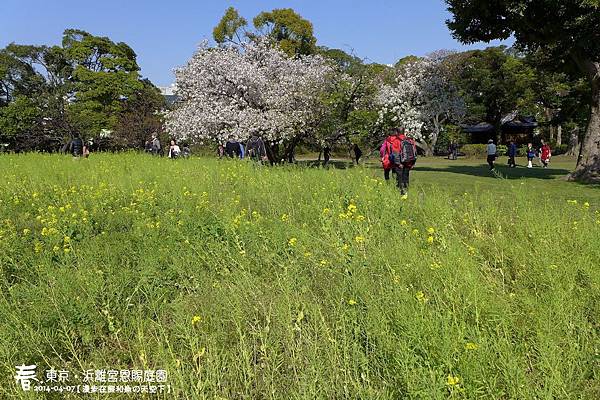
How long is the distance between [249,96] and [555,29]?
12.0m

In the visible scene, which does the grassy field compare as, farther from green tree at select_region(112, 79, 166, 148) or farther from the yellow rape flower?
green tree at select_region(112, 79, 166, 148)

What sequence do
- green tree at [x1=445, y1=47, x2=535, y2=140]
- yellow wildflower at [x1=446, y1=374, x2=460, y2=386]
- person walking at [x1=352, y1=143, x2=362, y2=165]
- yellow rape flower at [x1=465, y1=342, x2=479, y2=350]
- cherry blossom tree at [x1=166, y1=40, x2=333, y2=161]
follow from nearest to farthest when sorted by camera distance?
yellow wildflower at [x1=446, y1=374, x2=460, y2=386], yellow rape flower at [x1=465, y1=342, x2=479, y2=350], cherry blossom tree at [x1=166, y1=40, x2=333, y2=161], person walking at [x1=352, y1=143, x2=362, y2=165], green tree at [x1=445, y1=47, x2=535, y2=140]

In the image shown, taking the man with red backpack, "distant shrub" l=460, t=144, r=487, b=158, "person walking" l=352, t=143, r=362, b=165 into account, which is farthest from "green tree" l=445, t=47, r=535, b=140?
the man with red backpack

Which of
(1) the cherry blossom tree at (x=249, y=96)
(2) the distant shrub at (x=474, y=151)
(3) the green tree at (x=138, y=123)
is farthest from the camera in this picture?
(2) the distant shrub at (x=474, y=151)

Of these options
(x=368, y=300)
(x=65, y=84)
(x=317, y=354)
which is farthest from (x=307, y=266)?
(x=65, y=84)

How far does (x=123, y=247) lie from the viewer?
4.25 meters

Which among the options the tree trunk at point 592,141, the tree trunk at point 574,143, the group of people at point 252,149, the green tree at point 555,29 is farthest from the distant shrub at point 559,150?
the group of people at point 252,149

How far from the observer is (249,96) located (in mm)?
20172

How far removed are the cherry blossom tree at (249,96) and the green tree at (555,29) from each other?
6.42 metres

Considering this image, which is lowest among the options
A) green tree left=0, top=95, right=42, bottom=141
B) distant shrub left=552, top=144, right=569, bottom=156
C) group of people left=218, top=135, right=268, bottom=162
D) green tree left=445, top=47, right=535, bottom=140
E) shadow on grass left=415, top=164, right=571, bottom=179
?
shadow on grass left=415, top=164, right=571, bottom=179

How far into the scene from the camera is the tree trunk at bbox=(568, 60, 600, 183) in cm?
1332

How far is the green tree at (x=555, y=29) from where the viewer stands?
12.1m

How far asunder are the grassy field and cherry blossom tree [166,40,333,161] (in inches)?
551

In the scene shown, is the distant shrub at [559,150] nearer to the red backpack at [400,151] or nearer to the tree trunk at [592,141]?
the tree trunk at [592,141]
